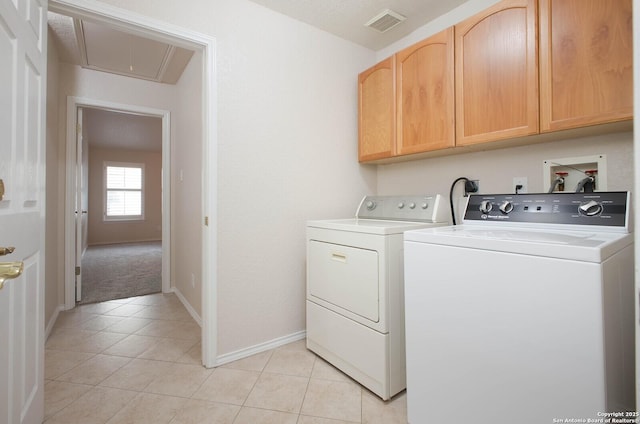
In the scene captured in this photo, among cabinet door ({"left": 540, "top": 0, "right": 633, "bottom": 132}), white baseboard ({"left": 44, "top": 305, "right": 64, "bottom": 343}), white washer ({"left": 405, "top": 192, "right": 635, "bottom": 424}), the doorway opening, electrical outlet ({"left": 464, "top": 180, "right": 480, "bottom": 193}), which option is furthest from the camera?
the doorway opening

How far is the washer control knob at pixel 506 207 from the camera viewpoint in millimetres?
1486

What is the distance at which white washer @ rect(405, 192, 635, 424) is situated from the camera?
0.83m

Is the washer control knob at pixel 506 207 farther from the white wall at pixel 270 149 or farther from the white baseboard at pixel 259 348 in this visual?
the white baseboard at pixel 259 348

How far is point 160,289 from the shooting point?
3.43m

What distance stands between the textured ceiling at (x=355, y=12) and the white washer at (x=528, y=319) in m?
1.47

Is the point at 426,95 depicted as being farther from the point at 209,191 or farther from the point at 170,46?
the point at 170,46

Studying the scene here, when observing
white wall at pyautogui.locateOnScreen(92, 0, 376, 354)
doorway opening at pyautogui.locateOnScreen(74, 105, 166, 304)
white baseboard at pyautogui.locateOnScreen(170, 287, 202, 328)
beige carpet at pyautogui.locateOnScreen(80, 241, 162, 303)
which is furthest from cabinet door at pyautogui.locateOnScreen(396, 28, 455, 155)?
beige carpet at pyautogui.locateOnScreen(80, 241, 162, 303)

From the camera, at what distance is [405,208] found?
76.7 inches

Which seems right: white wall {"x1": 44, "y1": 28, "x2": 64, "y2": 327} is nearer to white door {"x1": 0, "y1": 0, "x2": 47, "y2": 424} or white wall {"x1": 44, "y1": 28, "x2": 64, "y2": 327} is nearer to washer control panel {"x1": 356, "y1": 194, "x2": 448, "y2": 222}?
white door {"x1": 0, "y1": 0, "x2": 47, "y2": 424}

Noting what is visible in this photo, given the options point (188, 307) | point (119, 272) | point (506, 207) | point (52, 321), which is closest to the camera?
point (506, 207)

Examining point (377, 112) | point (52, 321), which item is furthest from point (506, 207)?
point (52, 321)

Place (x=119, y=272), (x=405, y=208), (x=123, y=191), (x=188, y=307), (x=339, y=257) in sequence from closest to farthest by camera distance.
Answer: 1. (x=339, y=257)
2. (x=405, y=208)
3. (x=188, y=307)
4. (x=119, y=272)
5. (x=123, y=191)

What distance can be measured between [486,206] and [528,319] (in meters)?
0.80

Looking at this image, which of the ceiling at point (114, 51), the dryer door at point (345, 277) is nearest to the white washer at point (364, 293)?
the dryer door at point (345, 277)
